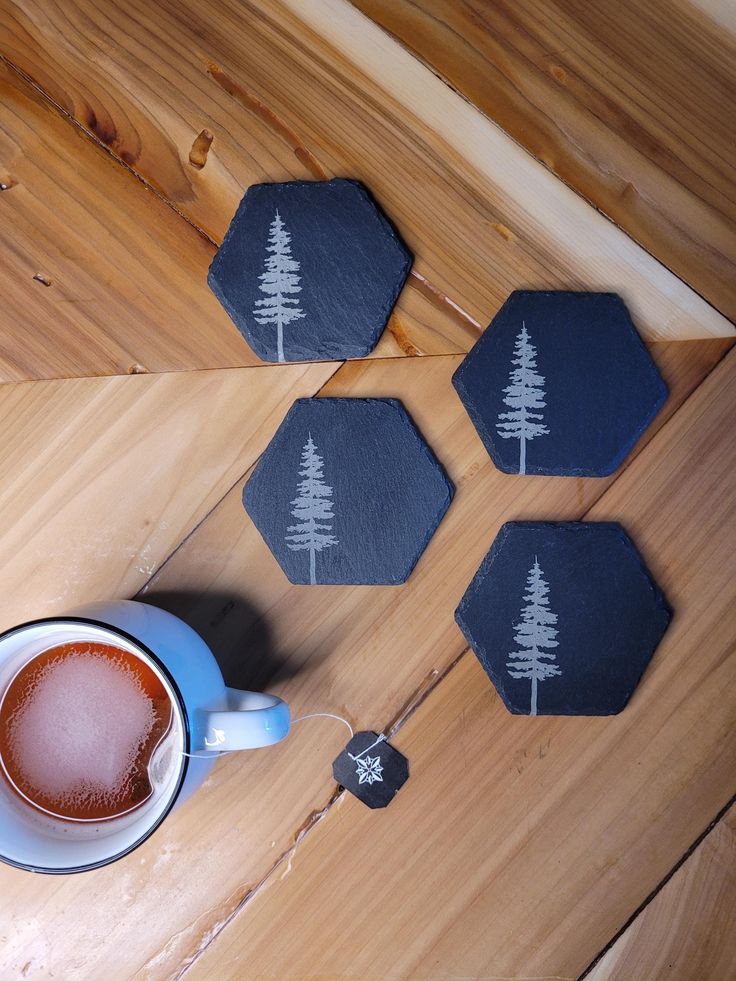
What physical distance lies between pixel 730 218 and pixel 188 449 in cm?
44

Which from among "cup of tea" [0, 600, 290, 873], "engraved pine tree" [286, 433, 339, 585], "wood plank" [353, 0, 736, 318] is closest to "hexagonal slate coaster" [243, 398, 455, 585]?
"engraved pine tree" [286, 433, 339, 585]

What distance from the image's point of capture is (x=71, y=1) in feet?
1.89

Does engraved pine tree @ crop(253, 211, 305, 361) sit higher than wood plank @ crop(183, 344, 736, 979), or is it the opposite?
engraved pine tree @ crop(253, 211, 305, 361)

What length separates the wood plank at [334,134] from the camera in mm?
563

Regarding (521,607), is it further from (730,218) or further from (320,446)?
(730,218)

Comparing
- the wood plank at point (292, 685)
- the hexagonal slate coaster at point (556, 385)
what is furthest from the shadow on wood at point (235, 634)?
the hexagonal slate coaster at point (556, 385)

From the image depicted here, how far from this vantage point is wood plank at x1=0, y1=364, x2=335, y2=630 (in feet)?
1.89

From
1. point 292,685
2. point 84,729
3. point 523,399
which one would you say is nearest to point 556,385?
point 523,399

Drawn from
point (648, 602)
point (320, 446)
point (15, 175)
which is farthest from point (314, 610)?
point (15, 175)

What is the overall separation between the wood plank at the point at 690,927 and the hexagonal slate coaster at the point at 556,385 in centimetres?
29

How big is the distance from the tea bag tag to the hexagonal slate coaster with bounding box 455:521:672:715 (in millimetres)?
96

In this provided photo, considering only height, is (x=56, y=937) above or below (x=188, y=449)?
below

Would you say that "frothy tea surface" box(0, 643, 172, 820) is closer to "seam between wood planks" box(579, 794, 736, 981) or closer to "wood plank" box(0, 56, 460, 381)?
"wood plank" box(0, 56, 460, 381)

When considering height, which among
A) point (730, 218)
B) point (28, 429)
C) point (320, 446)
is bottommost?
point (28, 429)
